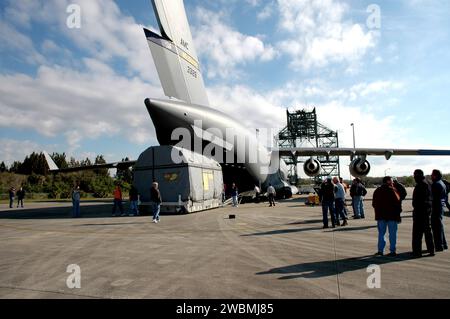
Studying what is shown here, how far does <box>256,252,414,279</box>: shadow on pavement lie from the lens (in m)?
4.81

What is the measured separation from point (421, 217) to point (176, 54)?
557 inches

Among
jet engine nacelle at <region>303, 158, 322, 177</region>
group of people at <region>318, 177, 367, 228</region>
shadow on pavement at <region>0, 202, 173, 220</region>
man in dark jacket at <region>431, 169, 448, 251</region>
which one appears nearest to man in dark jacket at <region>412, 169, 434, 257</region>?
man in dark jacket at <region>431, 169, 448, 251</region>

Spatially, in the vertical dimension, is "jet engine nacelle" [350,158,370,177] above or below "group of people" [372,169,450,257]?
above

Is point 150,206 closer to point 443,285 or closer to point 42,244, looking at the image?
point 42,244

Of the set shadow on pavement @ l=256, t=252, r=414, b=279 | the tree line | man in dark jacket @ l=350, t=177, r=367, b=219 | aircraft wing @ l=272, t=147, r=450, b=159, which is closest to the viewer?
shadow on pavement @ l=256, t=252, r=414, b=279

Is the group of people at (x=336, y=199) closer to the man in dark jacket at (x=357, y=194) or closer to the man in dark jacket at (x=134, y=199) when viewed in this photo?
the man in dark jacket at (x=357, y=194)

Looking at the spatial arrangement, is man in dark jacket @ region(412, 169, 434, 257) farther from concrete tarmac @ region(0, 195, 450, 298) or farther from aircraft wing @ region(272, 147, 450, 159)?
aircraft wing @ region(272, 147, 450, 159)

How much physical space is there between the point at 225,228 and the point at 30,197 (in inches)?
1640

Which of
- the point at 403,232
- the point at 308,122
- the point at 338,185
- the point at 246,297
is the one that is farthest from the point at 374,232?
the point at 308,122

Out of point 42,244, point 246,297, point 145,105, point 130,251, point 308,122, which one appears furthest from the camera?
point 308,122

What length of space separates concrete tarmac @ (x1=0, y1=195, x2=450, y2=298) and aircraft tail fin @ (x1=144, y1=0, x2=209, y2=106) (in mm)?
→ 9329

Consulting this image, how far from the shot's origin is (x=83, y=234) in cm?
936

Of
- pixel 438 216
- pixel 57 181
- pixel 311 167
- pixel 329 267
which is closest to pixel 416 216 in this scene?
pixel 438 216

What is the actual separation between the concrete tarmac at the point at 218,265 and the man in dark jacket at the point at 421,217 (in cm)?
27
